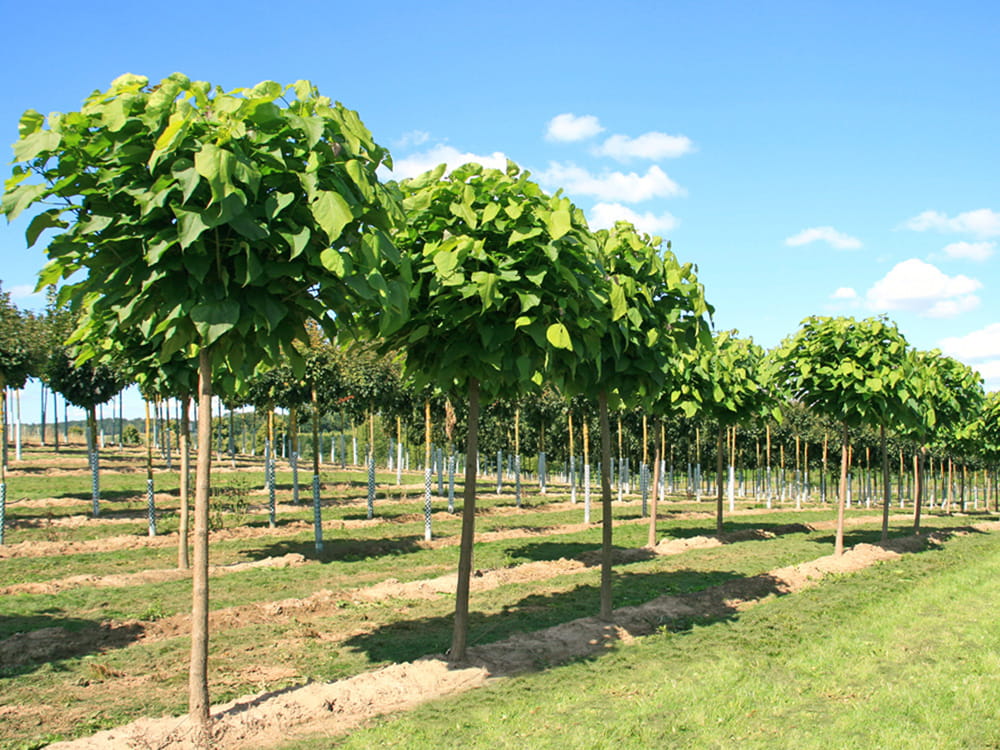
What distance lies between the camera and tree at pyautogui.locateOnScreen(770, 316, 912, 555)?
16.5 metres

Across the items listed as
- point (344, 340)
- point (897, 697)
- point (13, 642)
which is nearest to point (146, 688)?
point (13, 642)

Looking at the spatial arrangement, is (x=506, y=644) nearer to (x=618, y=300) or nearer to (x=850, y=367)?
(x=618, y=300)

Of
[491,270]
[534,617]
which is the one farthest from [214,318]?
[534,617]

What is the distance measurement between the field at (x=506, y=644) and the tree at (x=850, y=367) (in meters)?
3.57

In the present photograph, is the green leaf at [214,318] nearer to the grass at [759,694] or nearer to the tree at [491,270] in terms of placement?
the tree at [491,270]

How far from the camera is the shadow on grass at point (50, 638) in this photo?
8359 mm

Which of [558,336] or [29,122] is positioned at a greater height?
[29,122]

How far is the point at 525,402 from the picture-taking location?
35.4 meters

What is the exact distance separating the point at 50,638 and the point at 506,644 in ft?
18.9

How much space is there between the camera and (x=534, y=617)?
10.6 meters

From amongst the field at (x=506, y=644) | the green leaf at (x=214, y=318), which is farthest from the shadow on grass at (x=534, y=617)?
the green leaf at (x=214, y=318)

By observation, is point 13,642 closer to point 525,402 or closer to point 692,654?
point 692,654

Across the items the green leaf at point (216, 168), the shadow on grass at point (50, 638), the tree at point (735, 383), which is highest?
the green leaf at point (216, 168)

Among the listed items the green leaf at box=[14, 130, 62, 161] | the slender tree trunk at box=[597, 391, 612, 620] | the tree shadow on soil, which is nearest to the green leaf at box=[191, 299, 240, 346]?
the green leaf at box=[14, 130, 62, 161]
